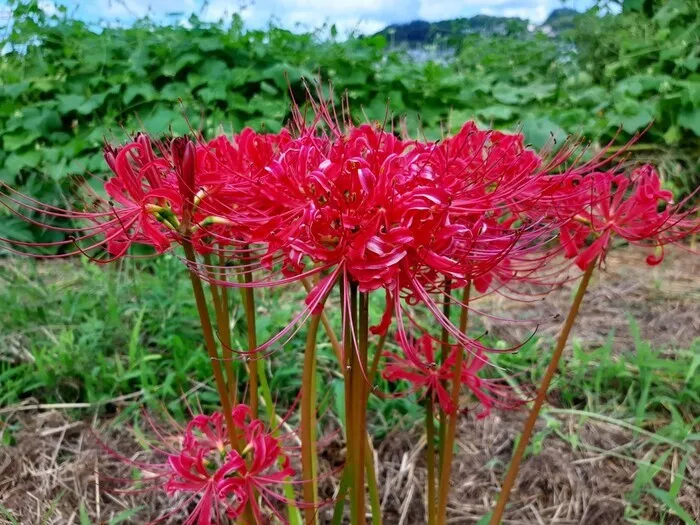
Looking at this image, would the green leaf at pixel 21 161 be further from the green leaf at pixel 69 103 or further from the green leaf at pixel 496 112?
the green leaf at pixel 496 112

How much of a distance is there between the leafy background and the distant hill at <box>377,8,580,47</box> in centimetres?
162

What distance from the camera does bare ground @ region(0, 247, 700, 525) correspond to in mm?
1401

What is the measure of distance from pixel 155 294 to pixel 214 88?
4.83 ft

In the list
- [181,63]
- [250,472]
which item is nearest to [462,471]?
[250,472]

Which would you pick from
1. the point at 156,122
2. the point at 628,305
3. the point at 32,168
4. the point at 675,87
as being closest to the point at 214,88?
the point at 156,122

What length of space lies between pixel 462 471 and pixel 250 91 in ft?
7.79

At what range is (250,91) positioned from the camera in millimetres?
3326

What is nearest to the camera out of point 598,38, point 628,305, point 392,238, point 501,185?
point 392,238

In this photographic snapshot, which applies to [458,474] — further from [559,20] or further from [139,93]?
[559,20]

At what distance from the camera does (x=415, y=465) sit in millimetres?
1558

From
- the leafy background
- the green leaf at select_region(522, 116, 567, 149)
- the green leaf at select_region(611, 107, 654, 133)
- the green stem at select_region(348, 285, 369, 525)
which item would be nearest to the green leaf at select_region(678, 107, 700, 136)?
the leafy background

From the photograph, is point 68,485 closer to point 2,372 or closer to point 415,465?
point 2,372

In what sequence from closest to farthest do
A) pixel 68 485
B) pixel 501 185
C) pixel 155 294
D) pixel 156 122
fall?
pixel 501 185 < pixel 68 485 < pixel 155 294 < pixel 156 122

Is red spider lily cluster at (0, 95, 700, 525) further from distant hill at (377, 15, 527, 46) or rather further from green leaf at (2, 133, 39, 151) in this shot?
distant hill at (377, 15, 527, 46)
